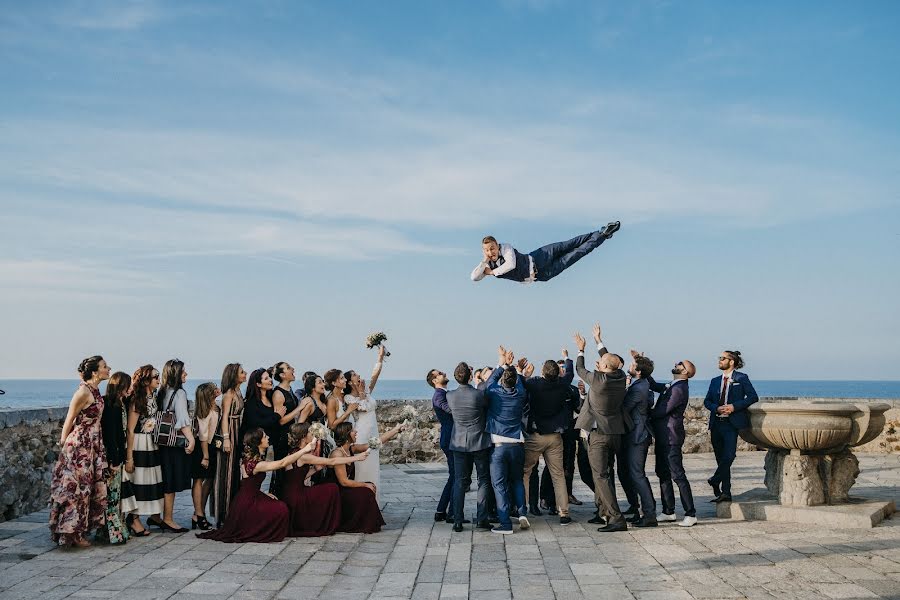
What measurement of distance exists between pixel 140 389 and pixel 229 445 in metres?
0.98

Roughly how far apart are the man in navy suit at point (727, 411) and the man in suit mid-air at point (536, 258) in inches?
93.4

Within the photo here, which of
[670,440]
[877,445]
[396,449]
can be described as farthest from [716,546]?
[877,445]

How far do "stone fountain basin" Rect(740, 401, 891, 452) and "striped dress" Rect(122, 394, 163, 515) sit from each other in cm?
568

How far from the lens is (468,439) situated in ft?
25.7

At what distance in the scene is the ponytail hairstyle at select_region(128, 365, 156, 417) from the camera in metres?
7.47

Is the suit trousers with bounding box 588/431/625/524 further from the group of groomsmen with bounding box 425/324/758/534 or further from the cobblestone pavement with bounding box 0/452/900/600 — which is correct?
the cobblestone pavement with bounding box 0/452/900/600

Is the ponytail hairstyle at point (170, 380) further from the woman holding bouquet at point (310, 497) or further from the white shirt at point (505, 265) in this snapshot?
the white shirt at point (505, 265)

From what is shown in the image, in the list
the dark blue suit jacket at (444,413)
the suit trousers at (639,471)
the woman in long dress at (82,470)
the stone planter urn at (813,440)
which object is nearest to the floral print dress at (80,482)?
the woman in long dress at (82,470)

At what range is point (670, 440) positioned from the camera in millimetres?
8086

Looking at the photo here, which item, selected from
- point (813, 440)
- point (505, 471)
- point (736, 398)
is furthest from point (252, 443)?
point (813, 440)

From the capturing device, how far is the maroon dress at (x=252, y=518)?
735 cm

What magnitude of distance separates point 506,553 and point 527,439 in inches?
61.7

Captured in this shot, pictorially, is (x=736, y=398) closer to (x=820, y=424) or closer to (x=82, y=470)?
(x=820, y=424)

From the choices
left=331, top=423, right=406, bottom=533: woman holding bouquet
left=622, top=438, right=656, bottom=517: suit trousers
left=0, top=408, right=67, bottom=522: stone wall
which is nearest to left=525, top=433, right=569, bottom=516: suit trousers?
left=622, top=438, right=656, bottom=517: suit trousers
